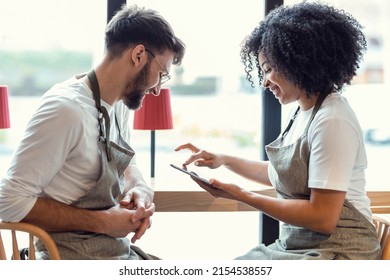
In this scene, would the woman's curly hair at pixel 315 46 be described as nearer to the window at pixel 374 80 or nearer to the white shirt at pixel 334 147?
the white shirt at pixel 334 147

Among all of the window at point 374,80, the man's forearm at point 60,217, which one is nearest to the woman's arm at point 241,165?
the man's forearm at point 60,217

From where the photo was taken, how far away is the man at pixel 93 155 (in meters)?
1.64

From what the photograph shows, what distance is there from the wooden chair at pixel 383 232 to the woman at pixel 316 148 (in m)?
0.03

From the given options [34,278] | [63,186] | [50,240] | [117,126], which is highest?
[117,126]

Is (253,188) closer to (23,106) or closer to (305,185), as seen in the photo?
(305,185)

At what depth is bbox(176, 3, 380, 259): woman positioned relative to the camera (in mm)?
1697

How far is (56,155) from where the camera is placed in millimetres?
1655

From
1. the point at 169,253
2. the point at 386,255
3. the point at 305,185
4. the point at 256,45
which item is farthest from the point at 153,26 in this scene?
the point at 169,253

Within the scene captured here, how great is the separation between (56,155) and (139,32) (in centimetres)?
48

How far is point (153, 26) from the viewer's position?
6.13 ft

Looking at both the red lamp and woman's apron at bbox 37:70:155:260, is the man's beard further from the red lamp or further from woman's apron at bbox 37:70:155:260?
the red lamp

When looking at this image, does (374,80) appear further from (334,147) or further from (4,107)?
(4,107)

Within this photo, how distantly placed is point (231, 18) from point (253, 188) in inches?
33.4

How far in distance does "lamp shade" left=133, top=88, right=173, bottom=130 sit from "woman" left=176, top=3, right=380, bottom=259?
56cm
